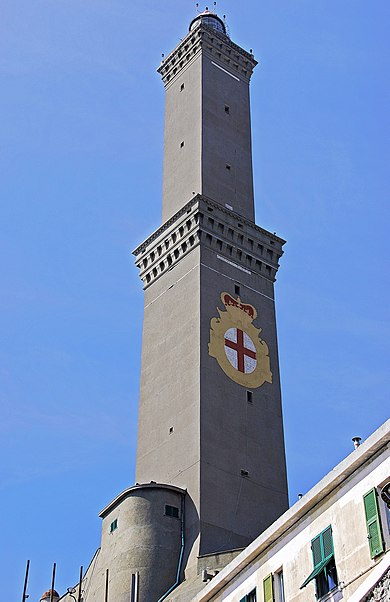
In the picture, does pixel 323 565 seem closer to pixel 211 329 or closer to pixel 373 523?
pixel 373 523

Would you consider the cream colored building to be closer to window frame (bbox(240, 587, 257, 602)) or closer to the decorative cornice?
window frame (bbox(240, 587, 257, 602))

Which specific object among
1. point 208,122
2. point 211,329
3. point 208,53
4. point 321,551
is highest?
point 208,53

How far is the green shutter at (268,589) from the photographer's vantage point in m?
29.7

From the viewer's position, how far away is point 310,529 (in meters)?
28.7

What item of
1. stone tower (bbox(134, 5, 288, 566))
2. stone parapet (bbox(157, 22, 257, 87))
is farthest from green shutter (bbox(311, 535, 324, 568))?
stone parapet (bbox(157, 22, 257, 87))

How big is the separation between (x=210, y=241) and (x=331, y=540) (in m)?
32.3

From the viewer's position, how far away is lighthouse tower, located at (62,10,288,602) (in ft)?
156

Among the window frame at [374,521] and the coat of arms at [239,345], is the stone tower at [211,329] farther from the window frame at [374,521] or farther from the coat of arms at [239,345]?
the window frame at [374,521]

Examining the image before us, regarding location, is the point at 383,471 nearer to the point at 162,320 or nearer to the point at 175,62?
the point at 162,320

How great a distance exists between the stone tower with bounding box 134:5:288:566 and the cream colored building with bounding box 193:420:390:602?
17332mm

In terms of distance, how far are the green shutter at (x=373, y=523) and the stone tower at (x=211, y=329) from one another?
2204 cm

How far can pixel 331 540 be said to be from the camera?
90.1 ft

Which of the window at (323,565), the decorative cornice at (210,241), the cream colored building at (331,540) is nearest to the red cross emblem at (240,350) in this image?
the decorative cornice at (210,241)

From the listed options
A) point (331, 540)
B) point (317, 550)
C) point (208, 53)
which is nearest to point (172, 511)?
point (317, 550)
